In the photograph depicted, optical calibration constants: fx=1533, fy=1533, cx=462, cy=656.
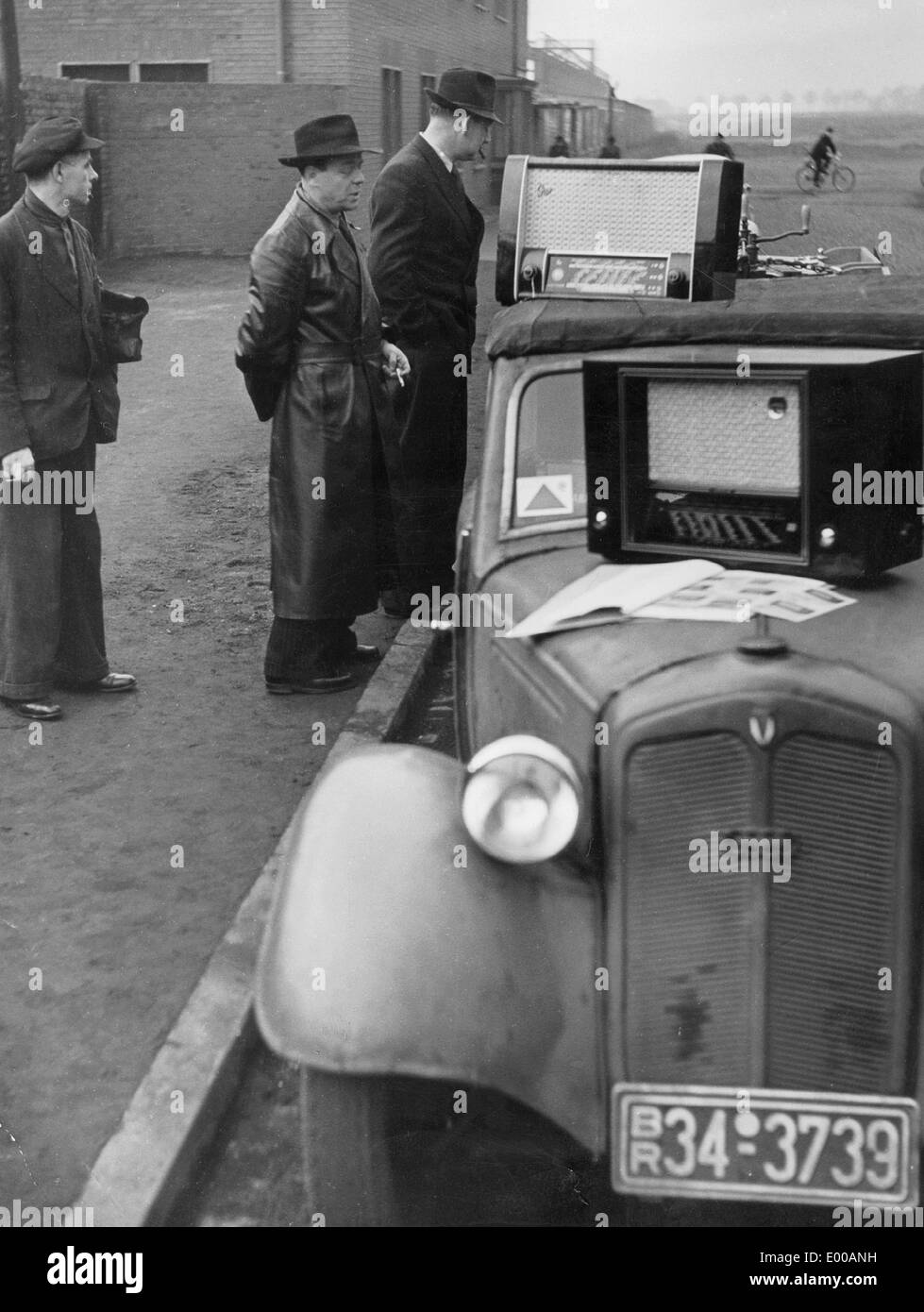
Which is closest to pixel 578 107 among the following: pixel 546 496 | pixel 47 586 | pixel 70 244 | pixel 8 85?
pixel 8 85

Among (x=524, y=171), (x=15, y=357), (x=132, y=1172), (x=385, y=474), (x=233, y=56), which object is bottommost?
(x=132, y=1172)

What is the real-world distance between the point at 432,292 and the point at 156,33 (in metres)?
17.8

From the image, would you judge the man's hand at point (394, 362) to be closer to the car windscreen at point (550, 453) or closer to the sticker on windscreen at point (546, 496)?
the car windscreen at point (550, 453)

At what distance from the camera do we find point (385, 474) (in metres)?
6.12

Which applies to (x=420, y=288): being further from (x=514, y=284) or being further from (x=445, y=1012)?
(x=445, y=1012)

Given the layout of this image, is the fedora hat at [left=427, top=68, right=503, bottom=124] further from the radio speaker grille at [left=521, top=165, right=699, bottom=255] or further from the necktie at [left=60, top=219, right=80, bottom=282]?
the radio speaker grille at [left=521, top=165, right=699, bottom=255]

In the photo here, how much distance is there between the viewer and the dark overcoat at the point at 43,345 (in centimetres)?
540

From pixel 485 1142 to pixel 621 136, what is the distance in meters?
49.1

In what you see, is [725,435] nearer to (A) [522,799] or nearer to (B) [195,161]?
(A) [522,799]

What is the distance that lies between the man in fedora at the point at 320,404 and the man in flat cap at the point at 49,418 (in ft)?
1.98

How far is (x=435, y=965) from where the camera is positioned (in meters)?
2.68

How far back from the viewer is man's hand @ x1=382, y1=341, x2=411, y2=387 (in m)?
6.13

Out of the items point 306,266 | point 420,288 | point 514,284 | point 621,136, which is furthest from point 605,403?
point 621,136

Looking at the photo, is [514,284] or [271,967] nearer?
[271,967]
